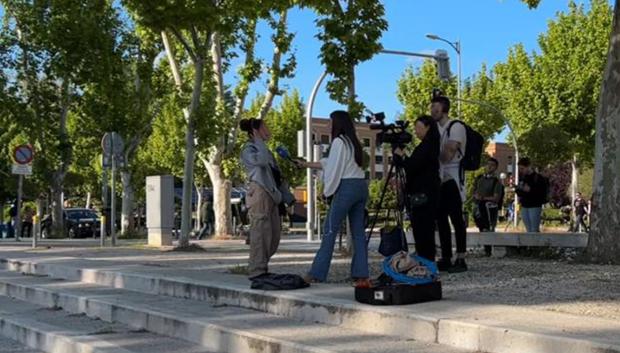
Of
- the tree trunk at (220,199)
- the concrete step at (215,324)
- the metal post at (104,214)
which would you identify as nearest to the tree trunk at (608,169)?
the concrete step at (215,324)

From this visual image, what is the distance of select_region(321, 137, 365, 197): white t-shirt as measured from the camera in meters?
7.91

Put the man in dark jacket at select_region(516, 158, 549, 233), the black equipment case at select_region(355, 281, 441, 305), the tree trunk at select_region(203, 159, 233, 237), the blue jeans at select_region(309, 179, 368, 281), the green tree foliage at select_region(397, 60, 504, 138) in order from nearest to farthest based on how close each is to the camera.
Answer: the black equipment case at select_region(355, 281, 441, 305) → the blue jeans at select_region(309, 179, 368, 281) → the man in dark jacket at select_region(516, 158, 549, 233) → the tree trunk at select_region(203, 159, 233, 237) → the green tree foliage at select_region(397, 60, 504, 138)

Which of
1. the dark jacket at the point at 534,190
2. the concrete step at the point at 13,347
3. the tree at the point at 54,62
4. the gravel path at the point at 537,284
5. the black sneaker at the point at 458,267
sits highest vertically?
the tree at the point at 54,62

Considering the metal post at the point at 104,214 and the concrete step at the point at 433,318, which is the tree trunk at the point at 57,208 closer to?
the metal post at the point at 104,214

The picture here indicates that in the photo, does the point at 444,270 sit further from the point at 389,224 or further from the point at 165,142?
the point at 165,142

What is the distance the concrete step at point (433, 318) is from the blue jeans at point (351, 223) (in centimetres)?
28

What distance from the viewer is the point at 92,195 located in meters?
69.4

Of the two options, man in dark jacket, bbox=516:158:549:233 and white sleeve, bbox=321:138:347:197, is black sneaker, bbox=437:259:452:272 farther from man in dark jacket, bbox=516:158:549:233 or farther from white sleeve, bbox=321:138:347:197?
man in dark jacket, bbox=516:158:549:233

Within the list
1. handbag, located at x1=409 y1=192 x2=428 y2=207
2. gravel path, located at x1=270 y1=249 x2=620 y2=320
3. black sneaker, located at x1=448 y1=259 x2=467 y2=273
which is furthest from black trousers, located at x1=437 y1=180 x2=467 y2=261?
handbag, located at x1=409 y1=192 x2=428 y2=207

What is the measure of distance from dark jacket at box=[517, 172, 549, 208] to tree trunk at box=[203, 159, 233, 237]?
15.5 m

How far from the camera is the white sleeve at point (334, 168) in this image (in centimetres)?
791

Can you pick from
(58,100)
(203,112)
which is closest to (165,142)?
(58,100)

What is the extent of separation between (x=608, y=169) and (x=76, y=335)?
669 centimetres

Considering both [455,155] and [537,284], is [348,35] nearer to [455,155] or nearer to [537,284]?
[455,155]
